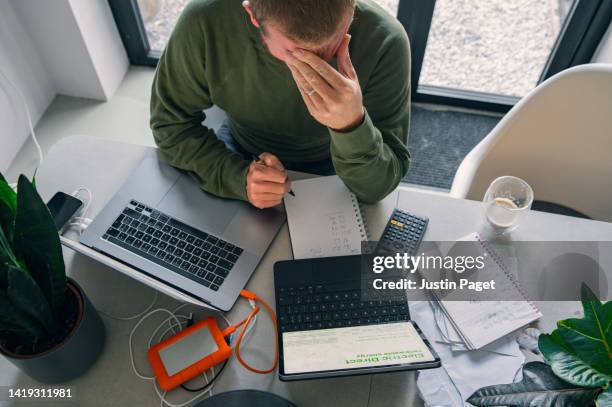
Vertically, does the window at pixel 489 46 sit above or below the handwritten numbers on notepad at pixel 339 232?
below

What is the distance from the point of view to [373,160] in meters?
1.07

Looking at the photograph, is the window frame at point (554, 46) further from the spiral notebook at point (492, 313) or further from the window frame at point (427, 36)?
the spiral notebook at point (492, 313)

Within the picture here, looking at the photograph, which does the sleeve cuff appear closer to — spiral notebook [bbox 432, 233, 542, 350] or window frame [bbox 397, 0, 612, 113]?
spiral notebook [bbox 432, 233, 542, 350]

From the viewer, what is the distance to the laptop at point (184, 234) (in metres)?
1.05

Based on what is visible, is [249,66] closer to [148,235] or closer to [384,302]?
[148,235]

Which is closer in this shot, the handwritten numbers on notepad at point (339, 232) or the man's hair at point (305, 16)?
the man's hair at point (305, 16)

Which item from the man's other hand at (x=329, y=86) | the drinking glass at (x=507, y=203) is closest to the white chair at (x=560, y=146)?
the drinking glass at (x=507, y=203)

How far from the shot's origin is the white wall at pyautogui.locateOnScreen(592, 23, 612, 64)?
181cm

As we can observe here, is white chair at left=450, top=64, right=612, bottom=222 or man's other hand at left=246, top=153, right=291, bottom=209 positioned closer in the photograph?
man's other hand at left=246, top=153, right=291, bottom=209

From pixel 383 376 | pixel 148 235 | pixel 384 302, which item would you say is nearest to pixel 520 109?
pixel 384 302

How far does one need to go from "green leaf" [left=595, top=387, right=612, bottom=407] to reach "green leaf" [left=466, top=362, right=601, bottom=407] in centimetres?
6

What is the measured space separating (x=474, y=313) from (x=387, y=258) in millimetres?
196

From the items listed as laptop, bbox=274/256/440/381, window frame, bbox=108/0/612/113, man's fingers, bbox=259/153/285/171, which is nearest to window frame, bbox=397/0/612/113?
window frame, bbox=108/0/612/113

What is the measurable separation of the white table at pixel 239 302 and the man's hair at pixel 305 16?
1.41ft
